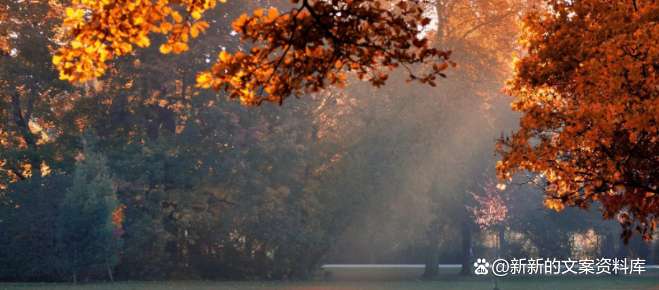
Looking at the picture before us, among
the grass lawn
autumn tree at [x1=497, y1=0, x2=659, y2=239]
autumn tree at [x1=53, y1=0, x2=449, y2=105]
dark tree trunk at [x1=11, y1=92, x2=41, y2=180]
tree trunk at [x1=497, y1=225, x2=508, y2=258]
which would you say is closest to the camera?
autumn tree at [x1=53, y1=0, x2=449, y2=105]

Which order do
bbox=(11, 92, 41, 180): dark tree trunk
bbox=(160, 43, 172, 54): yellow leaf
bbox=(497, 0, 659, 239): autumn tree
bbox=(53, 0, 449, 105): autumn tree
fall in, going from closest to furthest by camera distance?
bbox=(160, 43, 172, 54): yellow leaf
bbox=(53, 0, 449, 105): autumn tree
bbox=(497, 0, 659, 239): autumn tree
bbox=(11, 92, 41, 180): dark tree trunk

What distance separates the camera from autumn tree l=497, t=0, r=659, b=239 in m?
14.5

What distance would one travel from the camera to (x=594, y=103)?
49.3ft

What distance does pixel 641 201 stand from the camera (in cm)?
1639

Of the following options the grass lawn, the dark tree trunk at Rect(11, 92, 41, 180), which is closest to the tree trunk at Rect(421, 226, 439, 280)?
the grass lawn

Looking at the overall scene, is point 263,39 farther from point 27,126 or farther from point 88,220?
point 27,126

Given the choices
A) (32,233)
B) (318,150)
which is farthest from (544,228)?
(32,233)

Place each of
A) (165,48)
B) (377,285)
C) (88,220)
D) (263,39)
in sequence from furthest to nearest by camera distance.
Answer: (377,285) → (88,220) → (263,39) → (165,48)

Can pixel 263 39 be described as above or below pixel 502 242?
A: above

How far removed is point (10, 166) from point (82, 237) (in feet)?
20.4

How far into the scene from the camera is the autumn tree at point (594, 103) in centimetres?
1451

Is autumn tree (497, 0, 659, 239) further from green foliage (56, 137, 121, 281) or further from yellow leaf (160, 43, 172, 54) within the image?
green foliage (56, 137, 121, 281)

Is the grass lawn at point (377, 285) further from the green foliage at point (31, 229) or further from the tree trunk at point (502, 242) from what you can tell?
the tree trunk at point (502, 242)

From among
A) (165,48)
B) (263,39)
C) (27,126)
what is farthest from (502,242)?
(165,48)
